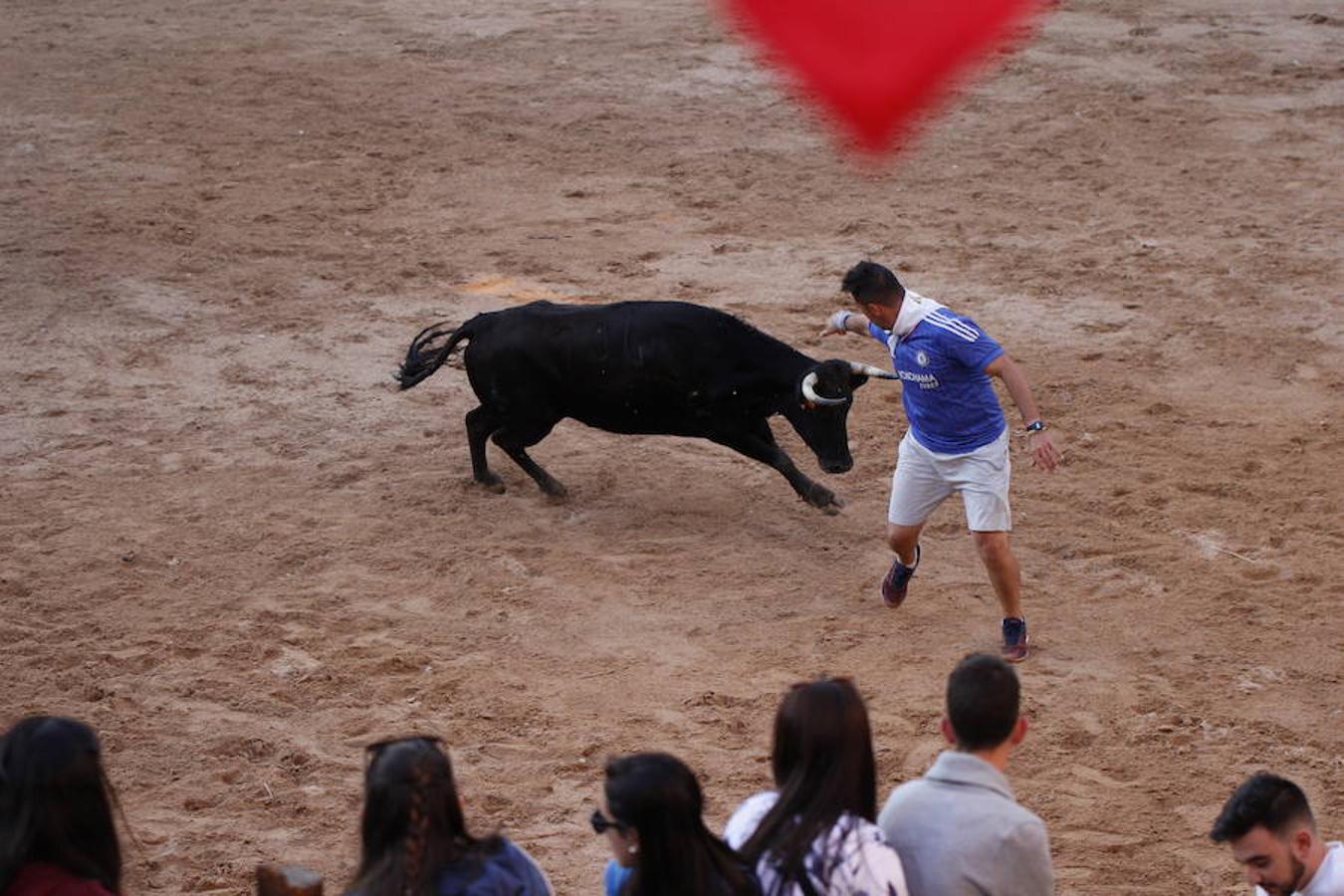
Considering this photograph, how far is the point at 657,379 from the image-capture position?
30.1ft

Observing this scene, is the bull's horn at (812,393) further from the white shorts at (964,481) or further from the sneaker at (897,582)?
the white shorts at (964,481)

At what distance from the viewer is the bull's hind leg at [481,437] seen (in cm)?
956

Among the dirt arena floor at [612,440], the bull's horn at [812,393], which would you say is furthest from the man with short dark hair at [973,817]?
the bull's horn at [812,393]

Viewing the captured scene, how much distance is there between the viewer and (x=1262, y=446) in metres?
9.88

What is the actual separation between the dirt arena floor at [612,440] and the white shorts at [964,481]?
2.23 ft

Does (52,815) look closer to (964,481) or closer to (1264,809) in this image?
(1264,809)

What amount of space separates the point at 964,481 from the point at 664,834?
4138 mm

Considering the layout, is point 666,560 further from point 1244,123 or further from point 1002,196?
point 1244,123

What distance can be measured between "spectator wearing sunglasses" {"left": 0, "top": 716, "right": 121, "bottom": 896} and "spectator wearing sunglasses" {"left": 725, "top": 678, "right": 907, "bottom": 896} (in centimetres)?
133

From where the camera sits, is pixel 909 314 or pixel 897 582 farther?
pixel 897 582

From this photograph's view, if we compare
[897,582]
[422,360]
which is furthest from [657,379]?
[897,582]

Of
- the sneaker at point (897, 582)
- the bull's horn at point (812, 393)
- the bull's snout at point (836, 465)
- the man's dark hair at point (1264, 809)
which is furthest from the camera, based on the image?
the bull's snout at point (836, 465)

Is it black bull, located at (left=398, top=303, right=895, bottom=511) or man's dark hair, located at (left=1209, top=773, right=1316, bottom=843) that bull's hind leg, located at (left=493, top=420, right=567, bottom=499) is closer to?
black bull, located at (left=398, top=303, right=895, bottom=511)

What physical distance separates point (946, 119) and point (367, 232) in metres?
5.36
